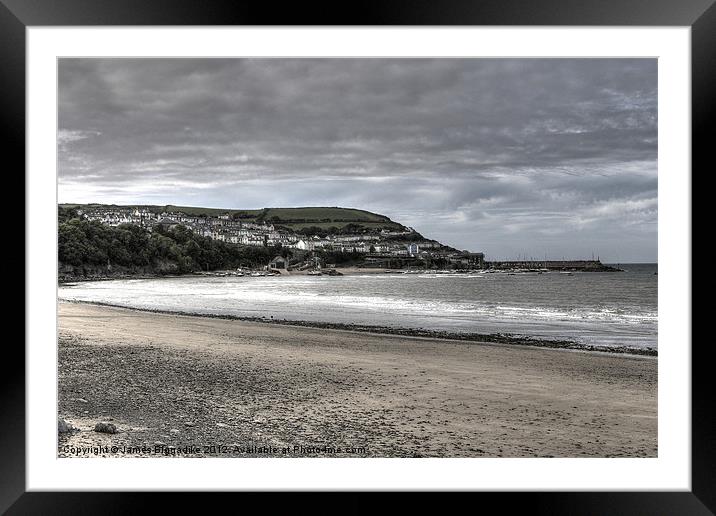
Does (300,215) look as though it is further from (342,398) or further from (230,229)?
(342,398)

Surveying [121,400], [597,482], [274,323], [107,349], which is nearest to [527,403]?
[597,482]

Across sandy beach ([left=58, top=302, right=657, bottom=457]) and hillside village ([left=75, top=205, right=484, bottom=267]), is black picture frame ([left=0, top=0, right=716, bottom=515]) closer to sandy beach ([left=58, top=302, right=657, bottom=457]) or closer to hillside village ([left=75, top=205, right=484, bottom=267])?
sandy beach ([left=58, top=302, right=657, bottom=457])

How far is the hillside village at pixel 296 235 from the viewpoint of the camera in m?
9.69

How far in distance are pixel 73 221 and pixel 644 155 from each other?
13361mm

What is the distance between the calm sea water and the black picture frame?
6262 millimetres

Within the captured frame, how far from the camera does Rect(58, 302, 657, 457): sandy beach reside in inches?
117

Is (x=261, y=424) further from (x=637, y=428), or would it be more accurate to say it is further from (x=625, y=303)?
(x=625, y=303)

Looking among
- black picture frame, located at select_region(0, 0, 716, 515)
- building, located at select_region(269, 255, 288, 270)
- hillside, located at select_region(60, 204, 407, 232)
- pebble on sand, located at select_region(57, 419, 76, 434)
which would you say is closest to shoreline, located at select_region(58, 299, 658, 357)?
hillside, located at select_region(60, 204, 407, 232)

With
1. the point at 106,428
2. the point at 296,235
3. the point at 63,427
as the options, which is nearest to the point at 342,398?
the point at 106,428

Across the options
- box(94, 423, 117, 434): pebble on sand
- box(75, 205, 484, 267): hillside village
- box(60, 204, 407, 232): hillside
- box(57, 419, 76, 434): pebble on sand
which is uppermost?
box(60, 204, 407, 232): hillside
